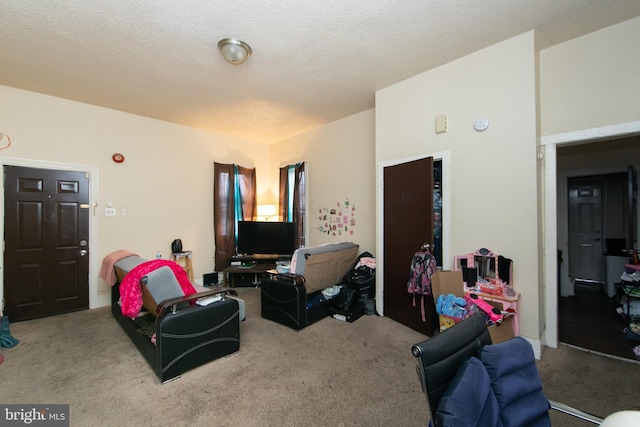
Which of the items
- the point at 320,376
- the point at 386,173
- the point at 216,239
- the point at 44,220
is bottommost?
the point at 320,376

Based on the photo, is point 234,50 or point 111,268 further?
point 111,268

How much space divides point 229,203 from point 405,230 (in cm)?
334

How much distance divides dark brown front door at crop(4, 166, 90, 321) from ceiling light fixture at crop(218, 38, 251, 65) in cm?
283

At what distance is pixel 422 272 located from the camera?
2.72 m

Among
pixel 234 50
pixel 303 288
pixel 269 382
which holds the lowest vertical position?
pixel 269 382

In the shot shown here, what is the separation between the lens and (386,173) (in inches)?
128

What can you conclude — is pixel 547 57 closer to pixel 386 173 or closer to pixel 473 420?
pixel 386 173

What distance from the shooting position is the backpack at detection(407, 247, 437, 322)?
2.69 m

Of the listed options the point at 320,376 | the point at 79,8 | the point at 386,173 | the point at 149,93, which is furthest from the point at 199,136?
the point at 320,376

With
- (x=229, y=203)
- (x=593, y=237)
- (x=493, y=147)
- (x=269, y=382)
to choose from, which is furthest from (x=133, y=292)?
(x=593, y=237)

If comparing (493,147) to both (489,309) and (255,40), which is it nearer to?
(489,309)

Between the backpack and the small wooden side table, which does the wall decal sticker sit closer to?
the backpack

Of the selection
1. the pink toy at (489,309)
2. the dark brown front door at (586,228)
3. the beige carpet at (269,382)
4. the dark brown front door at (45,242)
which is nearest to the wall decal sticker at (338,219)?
the beige carpet at (269,382)

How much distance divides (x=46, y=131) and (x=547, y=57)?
589cm
